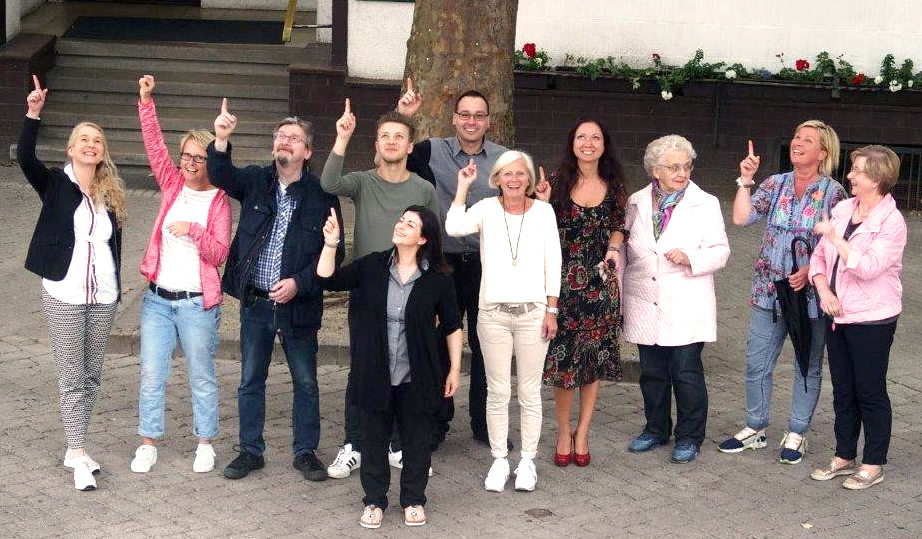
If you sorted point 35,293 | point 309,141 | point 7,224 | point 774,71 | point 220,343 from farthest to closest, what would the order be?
1. point 774,71
2. point 7,224
3. point 35,293
4. point 220,343
5. point 309,141

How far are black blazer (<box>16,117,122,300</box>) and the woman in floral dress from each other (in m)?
2.32

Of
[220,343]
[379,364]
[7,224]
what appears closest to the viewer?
[379,364]

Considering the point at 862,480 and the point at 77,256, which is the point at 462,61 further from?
the point at 862,480

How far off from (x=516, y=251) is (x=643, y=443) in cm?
141

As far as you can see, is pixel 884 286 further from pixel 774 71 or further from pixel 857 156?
pixel 774 71

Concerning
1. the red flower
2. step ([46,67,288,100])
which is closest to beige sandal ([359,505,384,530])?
the red flower

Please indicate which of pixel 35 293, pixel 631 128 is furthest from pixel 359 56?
pixel 35 293

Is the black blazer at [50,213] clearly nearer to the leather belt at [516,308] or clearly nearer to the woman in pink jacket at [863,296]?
the leather belt at [516,308]

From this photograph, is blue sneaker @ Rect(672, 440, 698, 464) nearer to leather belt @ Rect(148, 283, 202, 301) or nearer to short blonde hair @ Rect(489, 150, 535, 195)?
short blonde hair @ Rect(489, 150, 535, 195)

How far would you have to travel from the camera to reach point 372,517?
6.30m

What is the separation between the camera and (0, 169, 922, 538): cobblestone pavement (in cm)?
633

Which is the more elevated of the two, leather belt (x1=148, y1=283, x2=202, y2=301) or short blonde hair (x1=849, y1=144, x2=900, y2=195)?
short blonde hair (x1=849, y1=144, x2=900, y2=195)

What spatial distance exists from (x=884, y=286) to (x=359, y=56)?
Answer: 779cm

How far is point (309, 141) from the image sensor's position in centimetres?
679
